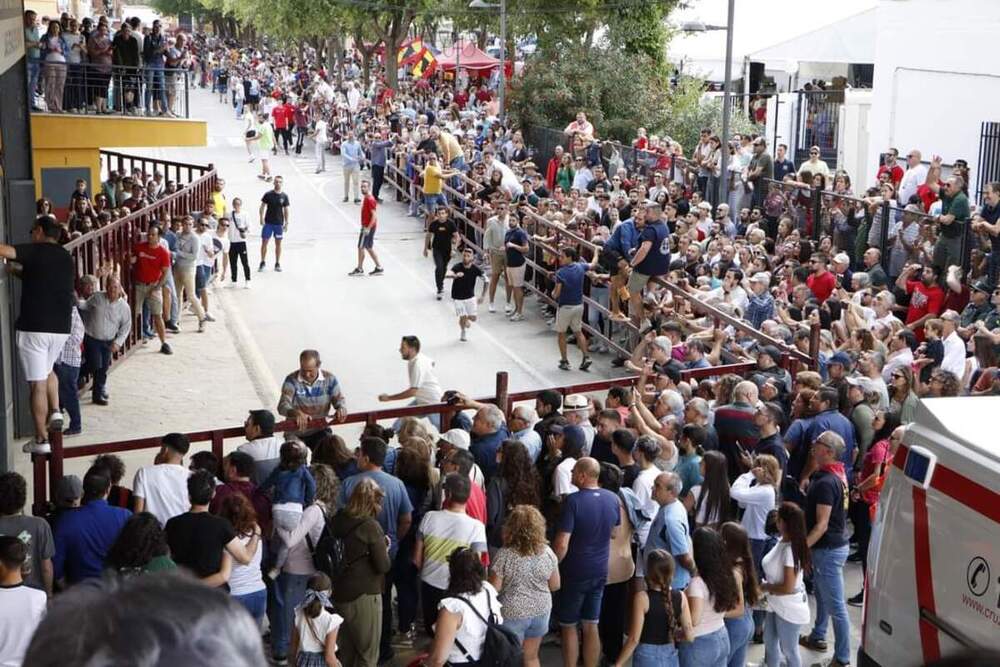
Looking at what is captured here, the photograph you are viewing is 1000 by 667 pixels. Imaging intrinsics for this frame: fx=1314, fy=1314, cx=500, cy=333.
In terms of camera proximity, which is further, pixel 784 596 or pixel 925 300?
pixel 925 300

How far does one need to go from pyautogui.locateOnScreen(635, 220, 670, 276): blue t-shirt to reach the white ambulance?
405 inches

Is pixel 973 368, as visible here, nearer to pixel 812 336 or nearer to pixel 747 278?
pixel 812 336

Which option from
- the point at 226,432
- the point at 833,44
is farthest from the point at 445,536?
the point at 833,44

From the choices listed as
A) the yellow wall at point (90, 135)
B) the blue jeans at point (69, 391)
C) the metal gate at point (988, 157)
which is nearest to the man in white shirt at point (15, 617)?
the blue jeans at point (69, 391)

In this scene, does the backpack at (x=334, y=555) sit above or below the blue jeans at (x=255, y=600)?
above

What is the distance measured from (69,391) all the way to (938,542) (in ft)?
35.0

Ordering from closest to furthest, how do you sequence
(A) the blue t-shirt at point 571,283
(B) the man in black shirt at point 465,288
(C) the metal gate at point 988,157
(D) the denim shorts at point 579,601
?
1. (D) the denim shorts at point 579,601
2. (A) the blue t-shirt at point 571,283
3. (B) the man in black shirt at point 465,288
4. (C) the metal gate at point 988,157

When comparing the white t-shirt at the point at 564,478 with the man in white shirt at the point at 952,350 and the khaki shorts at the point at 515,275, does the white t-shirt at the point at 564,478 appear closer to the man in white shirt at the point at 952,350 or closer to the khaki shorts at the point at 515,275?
the man in white shirt at the point at 952,350

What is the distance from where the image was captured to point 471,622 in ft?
23.0

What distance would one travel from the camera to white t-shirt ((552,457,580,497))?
29.8 ft

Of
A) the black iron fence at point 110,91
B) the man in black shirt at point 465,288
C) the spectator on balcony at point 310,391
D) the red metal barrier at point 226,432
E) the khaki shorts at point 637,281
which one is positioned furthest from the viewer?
the black iron fence at point 110,91

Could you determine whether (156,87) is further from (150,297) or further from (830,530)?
(830,530)

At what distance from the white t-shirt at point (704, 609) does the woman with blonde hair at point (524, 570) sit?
2.74 feet

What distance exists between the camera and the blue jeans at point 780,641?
8328 millimetres
